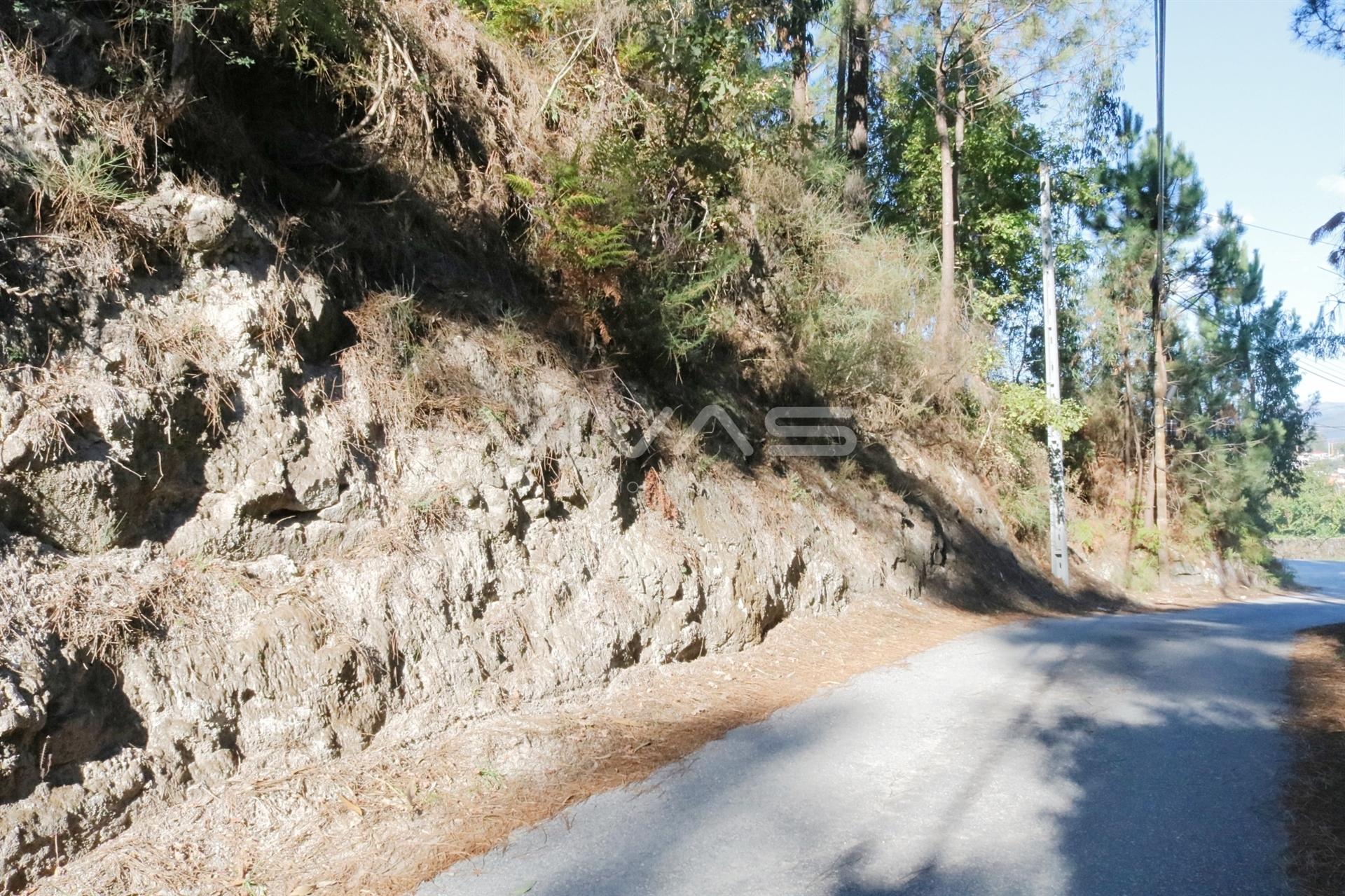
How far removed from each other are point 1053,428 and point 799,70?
8619 mm

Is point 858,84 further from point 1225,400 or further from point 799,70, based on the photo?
point 1225,400

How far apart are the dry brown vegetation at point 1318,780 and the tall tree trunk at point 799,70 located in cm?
1006

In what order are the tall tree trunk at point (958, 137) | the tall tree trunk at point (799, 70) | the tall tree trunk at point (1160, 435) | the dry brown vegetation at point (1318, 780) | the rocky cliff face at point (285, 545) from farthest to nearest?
the tall tree trunk at point (1160, 435) → the tall tree trunk at point (958, 137) → the tall tree trunk at point (799, 70) → the rocky cliff face at point (285, 545) → the dry brown vegetation at point (1318, 780)

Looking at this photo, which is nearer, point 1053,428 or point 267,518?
point 267,518

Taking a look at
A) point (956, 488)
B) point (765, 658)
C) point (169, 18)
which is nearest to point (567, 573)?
point (765, 658)

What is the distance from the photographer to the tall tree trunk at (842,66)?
19.5m

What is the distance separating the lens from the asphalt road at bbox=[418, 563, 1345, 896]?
14.4ft

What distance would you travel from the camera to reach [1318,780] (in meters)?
5.39

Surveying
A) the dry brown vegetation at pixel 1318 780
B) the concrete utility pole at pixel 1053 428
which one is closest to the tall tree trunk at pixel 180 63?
the dry brown vegetation at pixel 1318 780

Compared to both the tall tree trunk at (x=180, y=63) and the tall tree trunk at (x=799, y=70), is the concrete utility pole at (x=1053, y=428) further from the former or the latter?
the tall tree trunk at (x=180, y=63)

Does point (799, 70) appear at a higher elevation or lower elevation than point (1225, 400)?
higher

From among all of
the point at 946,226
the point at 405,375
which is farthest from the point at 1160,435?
the point at 405,375

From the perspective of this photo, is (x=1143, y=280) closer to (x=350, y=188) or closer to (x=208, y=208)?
(x=350, y=188)

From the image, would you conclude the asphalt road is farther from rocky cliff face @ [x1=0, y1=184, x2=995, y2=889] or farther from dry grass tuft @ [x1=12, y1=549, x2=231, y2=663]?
dry grass tuft @ [x1=12, y1=549, x2=231, y2=663]
